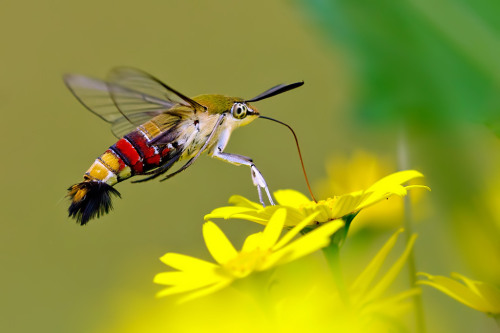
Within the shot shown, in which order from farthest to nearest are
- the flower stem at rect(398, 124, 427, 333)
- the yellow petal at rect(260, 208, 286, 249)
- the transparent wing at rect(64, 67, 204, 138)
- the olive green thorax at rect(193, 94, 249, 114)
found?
the olive green thorax at rect(193, 94, 249, 114), the transparent wing at rect(64, 67, 204, 138), the yellow petal at rect(260, 208, 286, 249), the flower stem at rect(398, 124, 427, 333)

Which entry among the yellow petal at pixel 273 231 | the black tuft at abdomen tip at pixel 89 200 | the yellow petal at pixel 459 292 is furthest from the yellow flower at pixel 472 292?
the black tuft at abdomen tip at pixel 89 200

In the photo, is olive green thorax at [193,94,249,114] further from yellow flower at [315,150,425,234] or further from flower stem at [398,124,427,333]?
flower stem at [398,124,427,333]

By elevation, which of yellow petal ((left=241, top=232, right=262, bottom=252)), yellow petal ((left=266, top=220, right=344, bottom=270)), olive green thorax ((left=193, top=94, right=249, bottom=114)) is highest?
olive green thorax ((left=193, top=94, right=249, bottom=114))

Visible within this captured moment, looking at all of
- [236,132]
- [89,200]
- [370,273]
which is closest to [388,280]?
[370,273]

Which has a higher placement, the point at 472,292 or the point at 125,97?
the point at 125,97

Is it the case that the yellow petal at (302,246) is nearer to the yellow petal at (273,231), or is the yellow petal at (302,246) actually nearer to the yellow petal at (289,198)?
the yellow petal at (273,231)

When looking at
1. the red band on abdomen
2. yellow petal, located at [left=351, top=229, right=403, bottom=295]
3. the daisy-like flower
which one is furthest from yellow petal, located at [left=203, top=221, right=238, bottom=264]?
the red band on abdomen

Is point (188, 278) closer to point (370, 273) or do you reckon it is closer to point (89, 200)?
point (370, 273)
